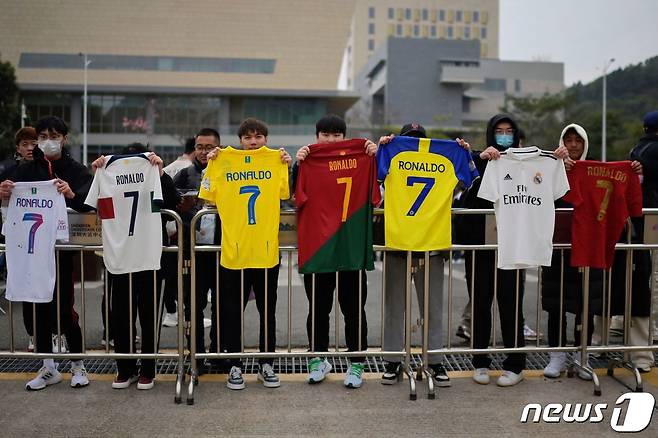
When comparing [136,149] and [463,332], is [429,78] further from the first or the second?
[136,149]

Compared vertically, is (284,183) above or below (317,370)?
above

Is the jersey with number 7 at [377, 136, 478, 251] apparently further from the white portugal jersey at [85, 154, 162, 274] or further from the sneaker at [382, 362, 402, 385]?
the white portugal jersey at [85, 154, 162, 274]

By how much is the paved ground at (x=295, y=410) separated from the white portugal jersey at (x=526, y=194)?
46.2 inches

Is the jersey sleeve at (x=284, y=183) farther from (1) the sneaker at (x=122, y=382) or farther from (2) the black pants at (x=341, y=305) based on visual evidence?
(1) the sneaker at (x=122, y=382)

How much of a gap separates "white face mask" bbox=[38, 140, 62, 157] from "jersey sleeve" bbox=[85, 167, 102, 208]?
49 centimetres

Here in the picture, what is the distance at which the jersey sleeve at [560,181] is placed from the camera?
16.8 feet

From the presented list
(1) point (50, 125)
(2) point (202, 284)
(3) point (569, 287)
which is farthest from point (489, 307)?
(1) point (50, 125)

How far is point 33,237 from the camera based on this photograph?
4957 mm

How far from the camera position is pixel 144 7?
60062 millimetres

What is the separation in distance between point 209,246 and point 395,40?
75506 mm

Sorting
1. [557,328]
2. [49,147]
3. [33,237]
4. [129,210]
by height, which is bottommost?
[557,328]

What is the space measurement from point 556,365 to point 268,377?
2.64 metres

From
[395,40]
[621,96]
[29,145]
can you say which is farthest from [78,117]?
[29,145]

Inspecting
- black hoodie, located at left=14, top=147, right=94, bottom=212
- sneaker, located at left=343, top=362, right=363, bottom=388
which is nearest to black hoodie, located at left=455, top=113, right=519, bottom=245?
sneaker, located at left=343, top=362, right=363, bottom=388
